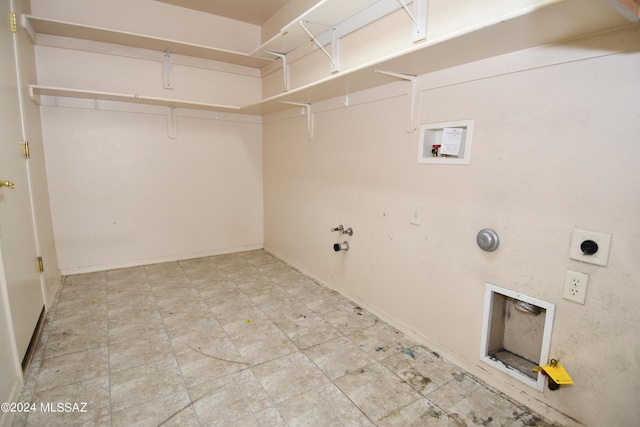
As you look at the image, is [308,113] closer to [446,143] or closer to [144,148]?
[446,143]

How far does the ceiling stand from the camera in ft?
10.3

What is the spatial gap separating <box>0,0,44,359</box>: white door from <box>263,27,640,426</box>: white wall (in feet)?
7.04

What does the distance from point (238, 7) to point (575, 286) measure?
144 inches

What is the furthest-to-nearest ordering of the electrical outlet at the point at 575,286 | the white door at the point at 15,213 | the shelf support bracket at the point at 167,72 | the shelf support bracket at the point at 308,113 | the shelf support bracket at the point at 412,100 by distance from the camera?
the shelf support bracket at the point at 167,72 → the shelf support bracket at the point at 308,113 → the shelf support bracket at the point at 412,100 → the white door at the point at 15,213 → the electrical outlet at the point at 575,286

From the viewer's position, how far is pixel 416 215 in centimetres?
204

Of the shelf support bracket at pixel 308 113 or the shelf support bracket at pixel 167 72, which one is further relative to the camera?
the shelf support bracket at pixel 167 72

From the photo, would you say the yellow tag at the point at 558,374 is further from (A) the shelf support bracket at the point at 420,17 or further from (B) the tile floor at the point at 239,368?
(A) the shelf support bracket at the point at 420,17

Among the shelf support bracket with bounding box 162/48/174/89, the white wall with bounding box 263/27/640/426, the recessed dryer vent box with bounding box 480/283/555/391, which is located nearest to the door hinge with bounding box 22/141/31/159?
the shelf support bracket with bounding box 162/48/174/89

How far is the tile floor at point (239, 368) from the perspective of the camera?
4.90 ft

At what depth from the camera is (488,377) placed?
1.70m

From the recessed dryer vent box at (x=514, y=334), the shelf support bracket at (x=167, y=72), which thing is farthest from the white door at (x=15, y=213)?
the recessed dryer vent box at (x=514, y=334)

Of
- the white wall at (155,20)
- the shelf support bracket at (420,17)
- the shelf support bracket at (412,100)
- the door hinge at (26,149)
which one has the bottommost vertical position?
the door hinge at (26,149)

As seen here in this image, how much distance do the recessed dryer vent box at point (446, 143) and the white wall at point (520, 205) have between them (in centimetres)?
4

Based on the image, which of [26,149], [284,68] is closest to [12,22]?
[26,149]
